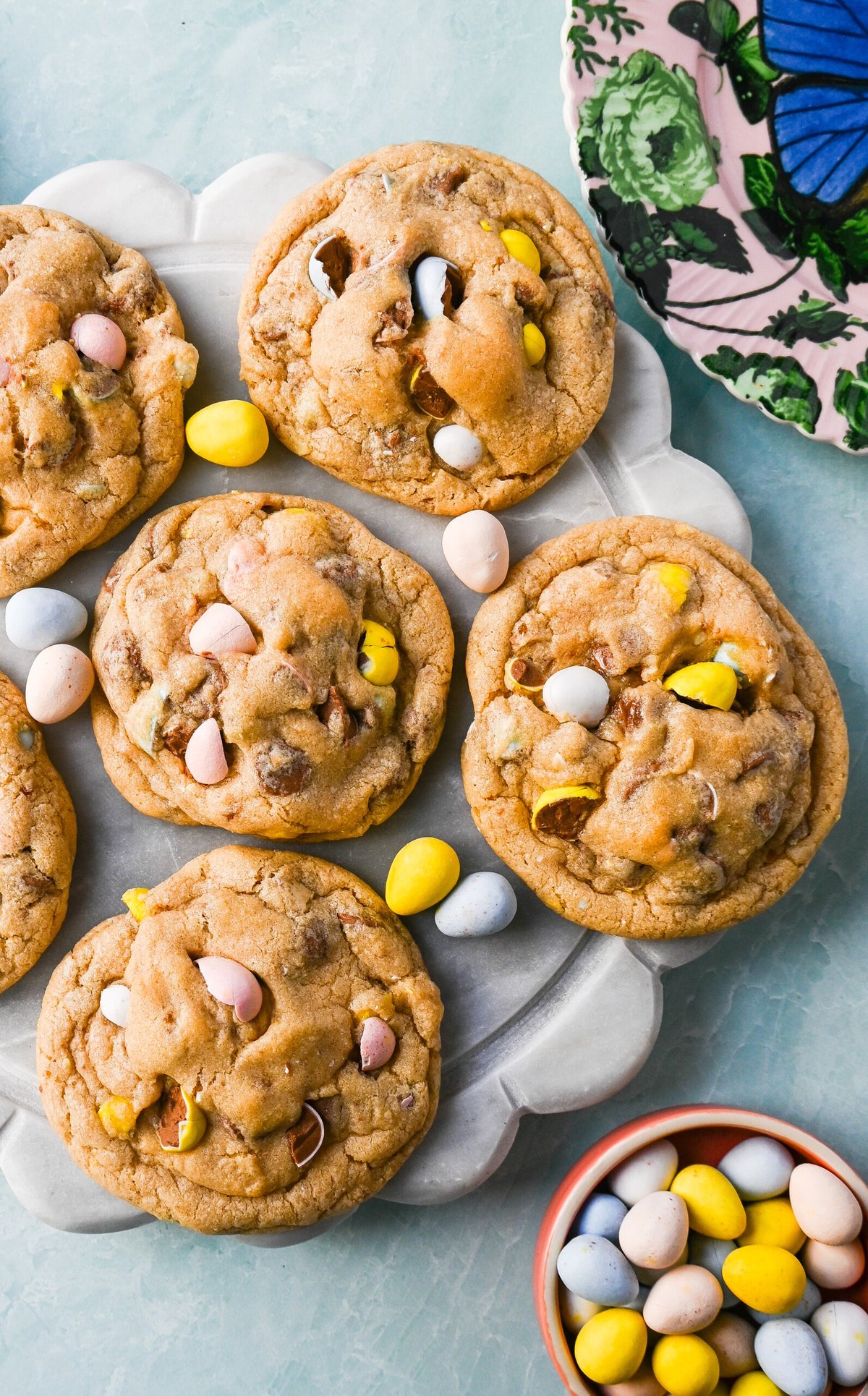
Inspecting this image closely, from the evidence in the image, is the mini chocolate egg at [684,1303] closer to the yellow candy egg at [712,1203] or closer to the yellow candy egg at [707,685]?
the yellow candy egg at [712,1203]

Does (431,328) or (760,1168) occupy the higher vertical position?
(431,328)

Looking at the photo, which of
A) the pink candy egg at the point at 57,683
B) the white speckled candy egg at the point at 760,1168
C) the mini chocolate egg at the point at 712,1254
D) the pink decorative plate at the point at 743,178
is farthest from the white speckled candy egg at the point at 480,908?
the pink decorative plate at the point at 743,178

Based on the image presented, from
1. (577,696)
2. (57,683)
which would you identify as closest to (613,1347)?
(577,696)

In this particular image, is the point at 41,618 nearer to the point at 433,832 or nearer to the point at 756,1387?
the point at 433,832

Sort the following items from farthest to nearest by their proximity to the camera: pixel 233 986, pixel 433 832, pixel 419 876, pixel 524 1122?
pixel 524 1122 → pixel 433 832 → pixel 419 876 → pixel 233 986

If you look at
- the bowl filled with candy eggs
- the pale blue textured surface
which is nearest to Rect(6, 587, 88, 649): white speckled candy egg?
the pale blue textured surface

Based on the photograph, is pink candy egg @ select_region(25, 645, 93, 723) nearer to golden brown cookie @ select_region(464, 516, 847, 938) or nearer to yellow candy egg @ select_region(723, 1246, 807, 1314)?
golden brown cookie @ select_region(464, 516, 847, 938)

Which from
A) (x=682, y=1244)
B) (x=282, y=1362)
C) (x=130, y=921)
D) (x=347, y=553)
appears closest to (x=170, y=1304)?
(x=282, y=1362)
